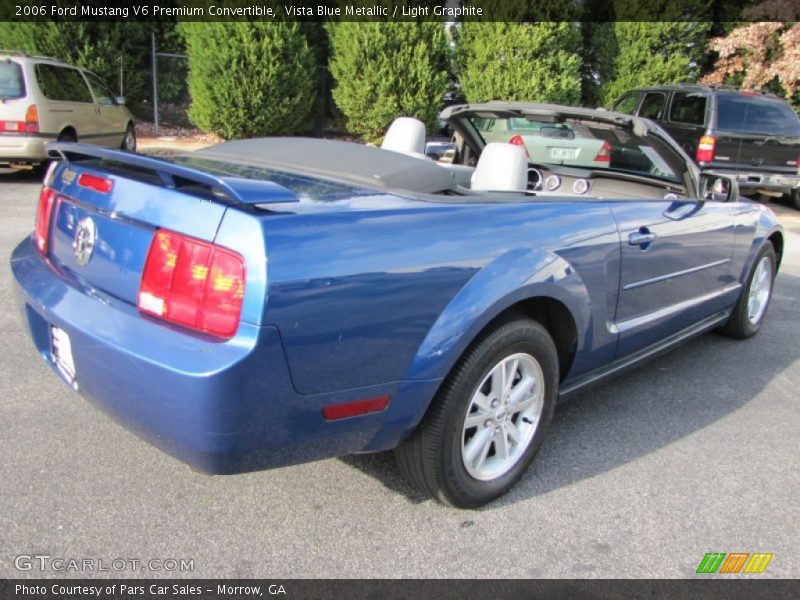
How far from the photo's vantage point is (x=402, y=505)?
266cm

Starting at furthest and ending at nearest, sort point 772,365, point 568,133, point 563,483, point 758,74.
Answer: point 758,74, point 772,365, point 568,133, point 563,483

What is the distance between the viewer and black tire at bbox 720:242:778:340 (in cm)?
457

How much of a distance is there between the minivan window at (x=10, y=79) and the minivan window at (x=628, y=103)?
9.35m

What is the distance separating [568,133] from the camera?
13.3 ft

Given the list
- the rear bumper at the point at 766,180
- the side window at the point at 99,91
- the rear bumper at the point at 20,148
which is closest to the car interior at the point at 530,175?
the rear bumper at the point at 20,148

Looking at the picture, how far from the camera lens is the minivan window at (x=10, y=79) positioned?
9.25 metres

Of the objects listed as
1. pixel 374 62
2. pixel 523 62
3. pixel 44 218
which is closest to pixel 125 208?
pixel 44 218

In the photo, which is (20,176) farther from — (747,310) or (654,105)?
(747,310)

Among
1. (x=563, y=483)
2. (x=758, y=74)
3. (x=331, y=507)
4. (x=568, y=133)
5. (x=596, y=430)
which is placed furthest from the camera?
(x=758, y=74)

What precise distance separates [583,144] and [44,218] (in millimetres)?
2986

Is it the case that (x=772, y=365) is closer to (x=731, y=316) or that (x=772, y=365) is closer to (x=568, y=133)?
(x=731, y=316)

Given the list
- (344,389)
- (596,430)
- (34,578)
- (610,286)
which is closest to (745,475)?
(596,430)

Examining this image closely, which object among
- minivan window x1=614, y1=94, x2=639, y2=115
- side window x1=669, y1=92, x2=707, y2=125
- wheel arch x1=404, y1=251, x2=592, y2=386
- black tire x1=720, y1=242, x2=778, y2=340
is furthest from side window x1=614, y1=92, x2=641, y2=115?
wheel arch x1=404, y1=251, x2=592, y2=386

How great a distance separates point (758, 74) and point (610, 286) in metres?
13.8
